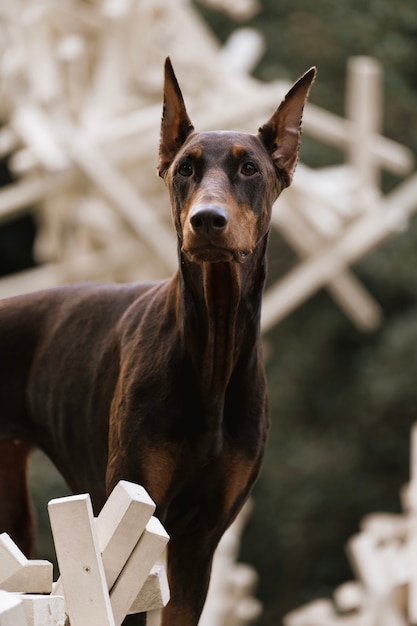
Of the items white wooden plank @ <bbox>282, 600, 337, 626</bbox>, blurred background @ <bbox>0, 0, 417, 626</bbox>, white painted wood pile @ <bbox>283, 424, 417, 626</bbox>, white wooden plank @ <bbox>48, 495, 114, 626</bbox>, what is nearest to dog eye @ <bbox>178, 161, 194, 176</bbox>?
white wooden plank @ <bbox>48, 495, 114, 626</bbox>

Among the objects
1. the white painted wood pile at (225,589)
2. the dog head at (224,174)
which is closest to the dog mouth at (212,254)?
the dog head at (224,174)

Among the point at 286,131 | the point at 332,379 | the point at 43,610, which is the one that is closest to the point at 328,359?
the point at 332,379

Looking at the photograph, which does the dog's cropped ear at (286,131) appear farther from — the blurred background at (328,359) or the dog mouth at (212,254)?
the blurred background at (328,359)

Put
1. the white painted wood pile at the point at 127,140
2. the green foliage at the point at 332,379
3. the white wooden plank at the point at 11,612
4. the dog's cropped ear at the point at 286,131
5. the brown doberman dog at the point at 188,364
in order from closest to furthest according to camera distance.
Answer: the white wooden plank at the point at 11,612
the brown doberman dog at the point at 188,364
the dog's cropped ear at the point at 286,131
the white painted wood pile at the point at 127,140
the green foliage at the point at 332,379

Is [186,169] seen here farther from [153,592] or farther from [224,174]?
[153,592]

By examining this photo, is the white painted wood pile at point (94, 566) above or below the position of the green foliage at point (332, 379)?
below

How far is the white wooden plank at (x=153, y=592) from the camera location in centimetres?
343

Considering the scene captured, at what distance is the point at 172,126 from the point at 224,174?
41cm

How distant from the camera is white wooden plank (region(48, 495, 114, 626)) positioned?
315 cm

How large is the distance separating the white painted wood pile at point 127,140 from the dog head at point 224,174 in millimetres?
5230

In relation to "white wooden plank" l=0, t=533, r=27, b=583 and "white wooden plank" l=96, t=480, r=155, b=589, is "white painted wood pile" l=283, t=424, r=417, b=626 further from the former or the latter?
"white wooden plank" l=0, t=533, r=27, b=583

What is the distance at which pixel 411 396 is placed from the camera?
18047mm

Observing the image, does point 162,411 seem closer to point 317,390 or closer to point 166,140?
point 166,140

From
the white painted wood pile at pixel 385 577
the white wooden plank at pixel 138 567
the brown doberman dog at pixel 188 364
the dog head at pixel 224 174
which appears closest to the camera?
the white wooden plank at pixel 138 567
